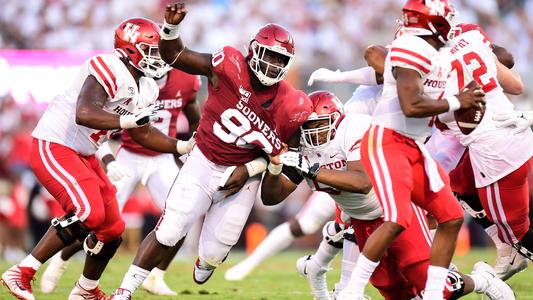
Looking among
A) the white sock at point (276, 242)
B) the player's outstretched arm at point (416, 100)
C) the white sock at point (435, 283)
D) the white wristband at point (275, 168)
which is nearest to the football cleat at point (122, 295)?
the white wristband at point (275, 168)

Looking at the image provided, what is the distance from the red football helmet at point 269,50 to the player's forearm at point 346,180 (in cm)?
83

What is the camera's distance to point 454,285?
5.75 metres

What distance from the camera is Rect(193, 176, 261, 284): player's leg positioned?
6383mm

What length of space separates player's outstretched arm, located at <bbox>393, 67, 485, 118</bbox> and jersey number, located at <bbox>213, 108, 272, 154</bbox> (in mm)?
1186

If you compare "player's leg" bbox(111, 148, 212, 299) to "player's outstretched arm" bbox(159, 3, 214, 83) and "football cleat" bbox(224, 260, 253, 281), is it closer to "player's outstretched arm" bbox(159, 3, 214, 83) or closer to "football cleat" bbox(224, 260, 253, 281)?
"player's outstretched arm" bbox(159, 3, 214, 83)

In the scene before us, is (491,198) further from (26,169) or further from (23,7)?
(23,7)

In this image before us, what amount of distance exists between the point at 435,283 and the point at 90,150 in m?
2.67

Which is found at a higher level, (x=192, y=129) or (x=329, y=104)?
(x=329, y=104)

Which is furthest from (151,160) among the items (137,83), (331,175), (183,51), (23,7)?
(23,7)

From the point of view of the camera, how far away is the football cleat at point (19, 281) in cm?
648

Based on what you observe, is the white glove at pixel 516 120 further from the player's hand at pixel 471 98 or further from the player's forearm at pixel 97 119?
the player's forearm at pixel 97 119

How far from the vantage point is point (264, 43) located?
605 cm

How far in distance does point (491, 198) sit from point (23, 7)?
10.2 meters

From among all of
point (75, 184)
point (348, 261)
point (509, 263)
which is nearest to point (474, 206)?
point (509, 263)
